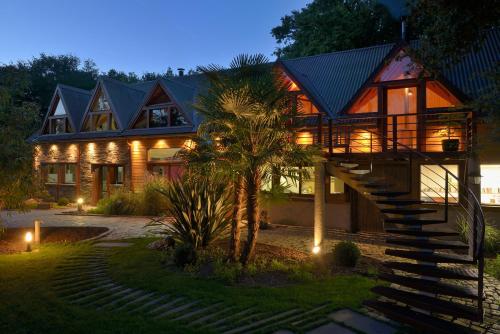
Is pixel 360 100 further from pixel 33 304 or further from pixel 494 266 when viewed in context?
pixel 33 304

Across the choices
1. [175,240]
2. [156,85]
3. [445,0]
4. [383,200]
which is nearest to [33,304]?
[175,240]

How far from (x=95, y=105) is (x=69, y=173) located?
16.6 feet

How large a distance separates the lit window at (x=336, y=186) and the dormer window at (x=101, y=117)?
1447 cm

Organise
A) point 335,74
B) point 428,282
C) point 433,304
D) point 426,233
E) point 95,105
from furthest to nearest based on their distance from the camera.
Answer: point 95,105
point 335,74
point 426,233
point 428,282
point 433,304

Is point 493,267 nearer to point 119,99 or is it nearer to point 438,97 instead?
point 438,97

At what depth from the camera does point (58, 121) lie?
26328mm

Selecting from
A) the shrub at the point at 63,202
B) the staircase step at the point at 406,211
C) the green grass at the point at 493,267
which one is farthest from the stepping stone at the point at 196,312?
the shrub at the point at 63,202

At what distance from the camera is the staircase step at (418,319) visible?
5.38 m

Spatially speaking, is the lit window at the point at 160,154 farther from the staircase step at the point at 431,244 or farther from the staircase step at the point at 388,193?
the staircase step at the point at 431,244

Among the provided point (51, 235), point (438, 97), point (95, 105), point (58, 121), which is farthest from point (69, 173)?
point (438, 97)

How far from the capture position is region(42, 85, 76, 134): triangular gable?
2516 centimetres

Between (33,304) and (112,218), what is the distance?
1132 centimetres

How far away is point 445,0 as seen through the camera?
7.55 m

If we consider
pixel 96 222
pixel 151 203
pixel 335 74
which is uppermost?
pixel 335 74
